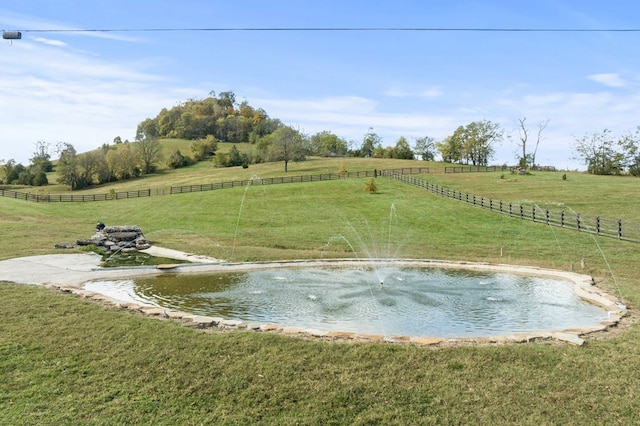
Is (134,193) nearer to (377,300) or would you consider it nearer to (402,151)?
(377,300)

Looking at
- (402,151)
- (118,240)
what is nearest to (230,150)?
(402,151)

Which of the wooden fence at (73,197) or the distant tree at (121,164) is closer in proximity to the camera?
the wooden fence at (73,197)

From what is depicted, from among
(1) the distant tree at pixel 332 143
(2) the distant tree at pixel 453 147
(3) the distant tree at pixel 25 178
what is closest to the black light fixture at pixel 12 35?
(3) the distant tree at pixel 25 178

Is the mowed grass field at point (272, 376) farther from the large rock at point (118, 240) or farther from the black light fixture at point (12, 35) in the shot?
the large rock at point (118, 240)

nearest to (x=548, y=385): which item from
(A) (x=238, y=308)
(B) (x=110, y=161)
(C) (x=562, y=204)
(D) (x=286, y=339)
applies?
(D) (x=286, y=339)

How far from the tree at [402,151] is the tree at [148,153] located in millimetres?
59743

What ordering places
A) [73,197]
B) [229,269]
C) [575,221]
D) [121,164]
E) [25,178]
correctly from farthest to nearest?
1. [121,164]
2. [25,178]
3. [73,197]
4. [575,221]
5. [229,269]

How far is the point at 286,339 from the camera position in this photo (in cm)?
840

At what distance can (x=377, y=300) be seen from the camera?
41.5ft

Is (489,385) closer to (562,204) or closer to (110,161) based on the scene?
(562,204)

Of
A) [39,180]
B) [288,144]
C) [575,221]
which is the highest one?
[288,144]

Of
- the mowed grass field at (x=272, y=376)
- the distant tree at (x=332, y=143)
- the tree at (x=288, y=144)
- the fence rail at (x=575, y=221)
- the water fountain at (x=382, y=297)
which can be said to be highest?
the distant tree at (x=332, y=143)

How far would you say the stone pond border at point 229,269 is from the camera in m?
8.75

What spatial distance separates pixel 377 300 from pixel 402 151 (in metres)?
110
